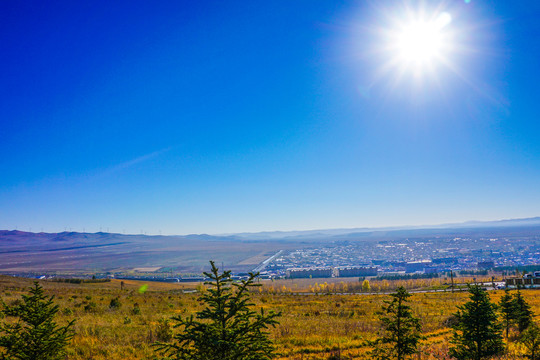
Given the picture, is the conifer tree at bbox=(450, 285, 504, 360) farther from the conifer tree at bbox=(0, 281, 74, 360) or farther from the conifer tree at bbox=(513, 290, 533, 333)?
the conifer tree at bbox=(0, 281, 74, 360)

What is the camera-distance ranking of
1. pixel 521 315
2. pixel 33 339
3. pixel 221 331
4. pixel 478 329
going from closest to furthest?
1. pixel 221 331
2. pixel 33 339
3. pixel 478 329
4. pixel 521 315

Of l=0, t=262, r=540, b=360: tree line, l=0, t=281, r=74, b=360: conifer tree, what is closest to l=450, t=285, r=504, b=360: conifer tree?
l=0, t=262, r=540, b=360: tree line

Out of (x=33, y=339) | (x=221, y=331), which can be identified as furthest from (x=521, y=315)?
(x=33, y=339)

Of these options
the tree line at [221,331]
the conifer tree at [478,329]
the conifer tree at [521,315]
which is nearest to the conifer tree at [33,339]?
the tree line at [221,331]

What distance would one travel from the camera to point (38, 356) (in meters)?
7.93

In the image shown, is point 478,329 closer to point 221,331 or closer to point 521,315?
point 521,315

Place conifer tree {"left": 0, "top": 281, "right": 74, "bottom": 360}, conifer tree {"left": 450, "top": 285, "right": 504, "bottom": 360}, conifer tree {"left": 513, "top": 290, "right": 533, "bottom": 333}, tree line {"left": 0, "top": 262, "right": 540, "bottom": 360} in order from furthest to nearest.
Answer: conifer tree {"left": 513, "top": 290, "right": 533, "bottom": 333} < conifer tree {"left": 450, "top": 285, "right": 504, "bottom": 360} < conifer tree {"left": 0, "top": 281, "right": 74, "bottom": 360} < tree line {"left": 0, "top": 262, "right": 540, "bottom": 360}

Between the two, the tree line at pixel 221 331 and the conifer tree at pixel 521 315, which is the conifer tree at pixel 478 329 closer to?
the tree line at pixel 221 331

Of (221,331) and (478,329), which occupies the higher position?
(221,331)

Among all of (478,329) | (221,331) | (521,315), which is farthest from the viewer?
(521,315)

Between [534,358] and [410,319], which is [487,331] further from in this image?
[410,319]

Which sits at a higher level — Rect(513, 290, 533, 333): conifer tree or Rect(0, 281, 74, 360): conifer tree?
Rect(0, 281, 74, 360): conifer tree

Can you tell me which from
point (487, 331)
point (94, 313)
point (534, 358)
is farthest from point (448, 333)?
point (94, 313)

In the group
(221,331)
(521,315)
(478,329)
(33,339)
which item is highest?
(221,331)
